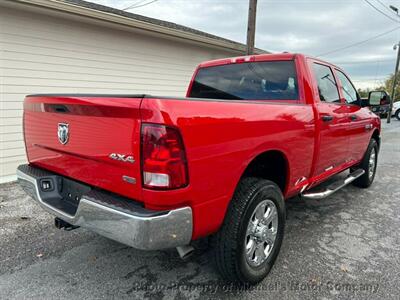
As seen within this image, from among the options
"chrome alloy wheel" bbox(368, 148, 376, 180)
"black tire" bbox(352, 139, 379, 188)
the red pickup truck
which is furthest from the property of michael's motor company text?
"chrome alloy wheel" bbox(368, 148, 376, 180)

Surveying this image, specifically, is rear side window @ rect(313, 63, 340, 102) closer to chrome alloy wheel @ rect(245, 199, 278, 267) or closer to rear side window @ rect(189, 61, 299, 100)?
rear side window @ rect(189, 61, 299, 100)

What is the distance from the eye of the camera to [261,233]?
2.54m

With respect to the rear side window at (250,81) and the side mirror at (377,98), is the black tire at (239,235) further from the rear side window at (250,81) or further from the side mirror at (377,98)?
the side mirror at (377,98)

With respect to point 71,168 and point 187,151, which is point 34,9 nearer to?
point 71,168

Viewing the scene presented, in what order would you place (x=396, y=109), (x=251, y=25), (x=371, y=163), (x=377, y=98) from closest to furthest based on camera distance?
1. (x=377, y=98)
2. (x=371, y=163)
3. (x=251, y=25)
4. (x=396, y=109)

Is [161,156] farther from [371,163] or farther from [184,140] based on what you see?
[371,163]

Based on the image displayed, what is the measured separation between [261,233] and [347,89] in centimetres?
292

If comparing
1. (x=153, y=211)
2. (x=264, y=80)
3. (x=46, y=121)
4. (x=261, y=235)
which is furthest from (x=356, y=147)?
(x=46, y=121)

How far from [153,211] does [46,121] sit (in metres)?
1.32

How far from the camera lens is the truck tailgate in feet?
5.94

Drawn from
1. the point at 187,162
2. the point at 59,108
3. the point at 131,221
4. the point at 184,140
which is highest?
the point at 59,108

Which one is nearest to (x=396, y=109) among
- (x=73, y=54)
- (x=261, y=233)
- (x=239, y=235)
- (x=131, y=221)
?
(x=73, y=54)

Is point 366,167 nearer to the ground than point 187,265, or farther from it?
farther from it

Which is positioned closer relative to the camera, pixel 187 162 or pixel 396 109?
pixel 187 162
